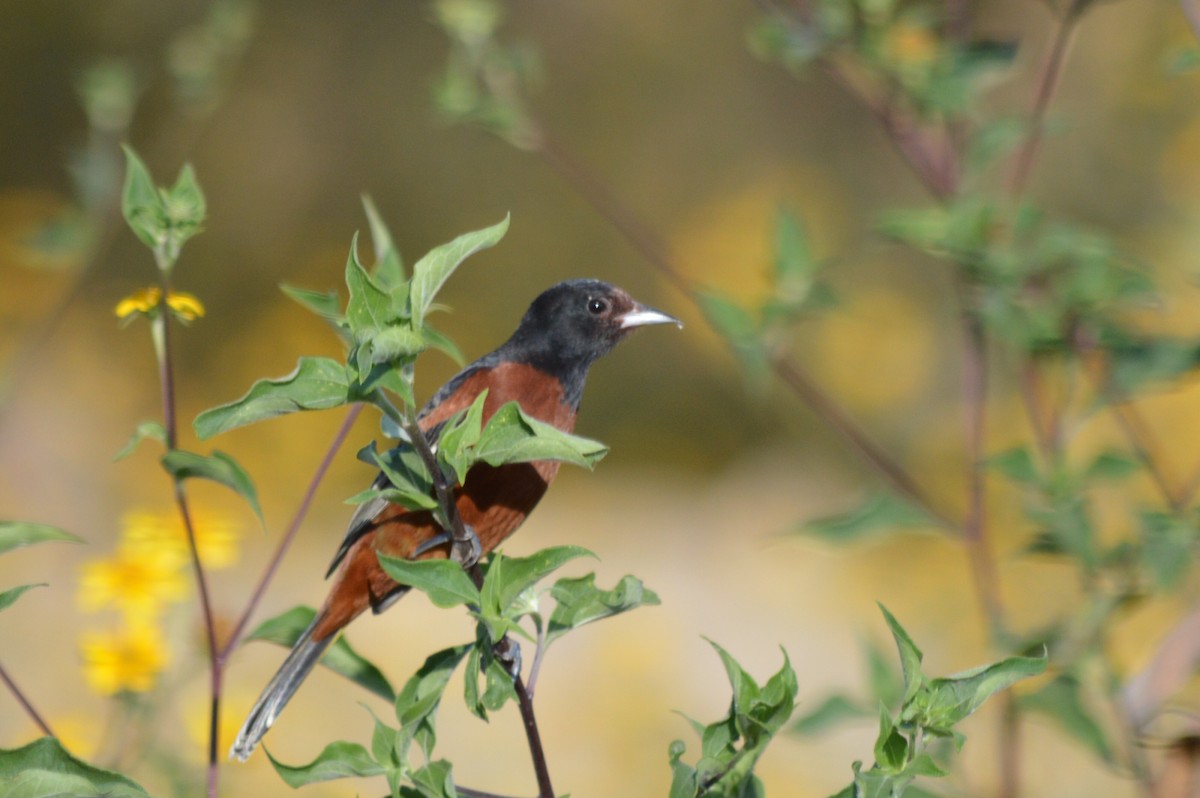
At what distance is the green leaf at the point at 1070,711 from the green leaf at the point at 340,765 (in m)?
1.32

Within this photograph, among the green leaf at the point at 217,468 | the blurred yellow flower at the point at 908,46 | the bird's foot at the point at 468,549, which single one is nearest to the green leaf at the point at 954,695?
the bird's foot at the point at 468,549

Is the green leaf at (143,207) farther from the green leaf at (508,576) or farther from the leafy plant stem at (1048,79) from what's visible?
the leafy plant stem at (1048,79)

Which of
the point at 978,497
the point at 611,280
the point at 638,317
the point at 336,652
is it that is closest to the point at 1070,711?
the point at 978,497

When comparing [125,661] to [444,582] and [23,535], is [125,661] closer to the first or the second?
[23,535]

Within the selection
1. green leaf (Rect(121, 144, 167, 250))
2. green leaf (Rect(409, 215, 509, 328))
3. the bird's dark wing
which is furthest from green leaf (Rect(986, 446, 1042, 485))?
green leaf (Rect(121, 144, 167, 250))

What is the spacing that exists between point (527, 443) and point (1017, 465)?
132 centimetres

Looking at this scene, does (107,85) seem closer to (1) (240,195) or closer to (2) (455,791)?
(2) (455,791)

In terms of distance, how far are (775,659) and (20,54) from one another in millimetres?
5312

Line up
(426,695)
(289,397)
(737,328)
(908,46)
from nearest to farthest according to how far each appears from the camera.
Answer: (289,397)
(426,695)
(737,328)
(908,46)

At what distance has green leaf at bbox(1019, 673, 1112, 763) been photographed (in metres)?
2.16

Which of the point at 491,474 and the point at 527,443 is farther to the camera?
the point at 491,474

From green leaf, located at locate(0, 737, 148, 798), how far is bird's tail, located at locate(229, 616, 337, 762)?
817mm

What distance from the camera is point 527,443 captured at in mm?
1172

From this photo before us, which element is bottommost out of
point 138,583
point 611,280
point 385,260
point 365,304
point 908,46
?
point 365,304
